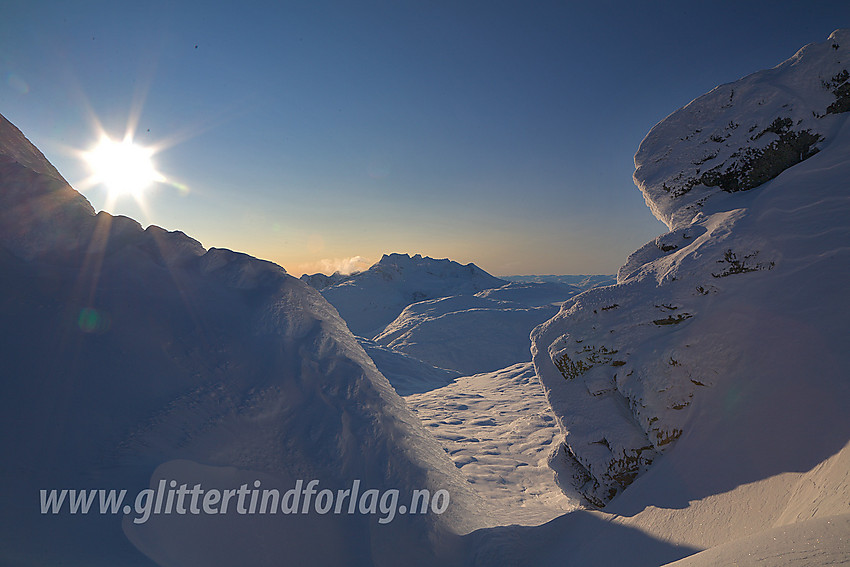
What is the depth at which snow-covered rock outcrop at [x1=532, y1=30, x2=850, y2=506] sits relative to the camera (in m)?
2.71

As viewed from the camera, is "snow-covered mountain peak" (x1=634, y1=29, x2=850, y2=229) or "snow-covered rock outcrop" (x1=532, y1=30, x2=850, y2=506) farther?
"snow-covered mountain peak" (x1=634, y1=29, x2=850, y2=229)

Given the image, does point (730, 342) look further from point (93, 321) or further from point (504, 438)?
point (93, 321)

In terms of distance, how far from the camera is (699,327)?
3.48 meters

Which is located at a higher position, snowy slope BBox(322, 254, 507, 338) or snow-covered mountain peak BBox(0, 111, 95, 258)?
snowy slope BBox(322, 254, 507, 338)

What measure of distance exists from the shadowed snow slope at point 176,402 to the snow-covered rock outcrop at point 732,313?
2.11 meters

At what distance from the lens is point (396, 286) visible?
223 ft

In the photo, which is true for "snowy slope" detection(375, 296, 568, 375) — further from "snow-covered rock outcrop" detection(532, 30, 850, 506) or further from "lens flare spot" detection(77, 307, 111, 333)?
"lens flare spot" detection(77, 307, 111, 333)

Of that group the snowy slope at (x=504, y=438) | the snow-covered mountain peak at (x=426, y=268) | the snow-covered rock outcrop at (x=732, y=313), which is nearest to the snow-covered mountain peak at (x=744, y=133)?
the snow-covered rock outcrop at (x=732, y=313)

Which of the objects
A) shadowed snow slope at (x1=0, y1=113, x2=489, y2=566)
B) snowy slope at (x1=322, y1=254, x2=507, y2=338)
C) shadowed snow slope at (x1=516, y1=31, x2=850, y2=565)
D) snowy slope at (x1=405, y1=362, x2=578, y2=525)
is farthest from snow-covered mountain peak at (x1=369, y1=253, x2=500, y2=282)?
shadowed snow slope at (x1=0, y1=113, x2=489, y2=566)

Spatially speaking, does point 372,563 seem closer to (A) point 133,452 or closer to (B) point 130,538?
(B) point 130,538

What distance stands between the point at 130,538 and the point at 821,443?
491cm

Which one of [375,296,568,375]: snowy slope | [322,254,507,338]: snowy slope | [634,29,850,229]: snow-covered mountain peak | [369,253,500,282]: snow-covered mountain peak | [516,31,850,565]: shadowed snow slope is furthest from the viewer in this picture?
[369,253,500,282]: snow-covered mountain peak

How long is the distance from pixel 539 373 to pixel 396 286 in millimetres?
63712

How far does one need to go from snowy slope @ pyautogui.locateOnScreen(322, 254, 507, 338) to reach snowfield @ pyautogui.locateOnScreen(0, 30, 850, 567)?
52527mm
